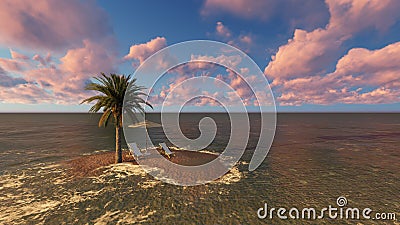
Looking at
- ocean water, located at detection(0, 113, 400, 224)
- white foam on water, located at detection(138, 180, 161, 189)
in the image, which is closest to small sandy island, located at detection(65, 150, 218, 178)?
ocean water, located at detection(0, 113, 400, 224)

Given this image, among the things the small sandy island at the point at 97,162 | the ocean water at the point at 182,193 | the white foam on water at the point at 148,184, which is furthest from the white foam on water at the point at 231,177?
the white foam on water at the point at 148,184

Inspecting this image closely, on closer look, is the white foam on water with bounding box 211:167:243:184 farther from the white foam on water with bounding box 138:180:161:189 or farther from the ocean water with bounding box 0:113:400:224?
the white foam on water with bounding box 138:180:161:189

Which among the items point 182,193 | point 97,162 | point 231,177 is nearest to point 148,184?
point 182,193

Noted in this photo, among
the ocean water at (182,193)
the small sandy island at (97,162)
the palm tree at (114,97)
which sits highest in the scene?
the palm tree at (114,97)

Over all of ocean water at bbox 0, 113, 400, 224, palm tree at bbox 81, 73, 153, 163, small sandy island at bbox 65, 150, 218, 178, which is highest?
palm tree at bbox 81, 73, 153, 163

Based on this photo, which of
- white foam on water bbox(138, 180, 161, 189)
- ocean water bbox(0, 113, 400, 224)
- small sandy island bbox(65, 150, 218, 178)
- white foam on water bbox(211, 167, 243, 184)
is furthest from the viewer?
small sandy island bbox(65, 150, 218, 178)

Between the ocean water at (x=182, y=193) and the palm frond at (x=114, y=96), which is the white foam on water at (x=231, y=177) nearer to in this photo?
the ocean water at (x=182, y=193)

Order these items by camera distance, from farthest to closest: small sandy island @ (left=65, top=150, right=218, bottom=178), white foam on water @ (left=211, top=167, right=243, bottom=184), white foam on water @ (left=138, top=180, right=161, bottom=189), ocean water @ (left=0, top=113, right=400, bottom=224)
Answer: small sandy island @ (left=65, top=150, right=218, bottom=178), white foam on water @ (left=211, top=167, right=243, bottom=184), white foam on water @ (left=138, top=180, right=161, bottom=189), ocean water @ (left=0, top=113, right=400, bottom=224)

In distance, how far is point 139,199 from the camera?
1526cm

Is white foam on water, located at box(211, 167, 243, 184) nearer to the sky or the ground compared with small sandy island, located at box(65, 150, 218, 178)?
nearer to the ground

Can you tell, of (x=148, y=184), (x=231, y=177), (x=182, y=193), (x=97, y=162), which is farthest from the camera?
(x=97, y=162)

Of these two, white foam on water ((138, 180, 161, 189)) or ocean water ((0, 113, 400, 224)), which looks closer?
ocean water ((0, 113, 400, 224))

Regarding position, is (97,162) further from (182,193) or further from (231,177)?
(231,177)

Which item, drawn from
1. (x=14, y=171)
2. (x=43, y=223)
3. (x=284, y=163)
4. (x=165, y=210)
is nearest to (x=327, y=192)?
(x=284, y=163)
